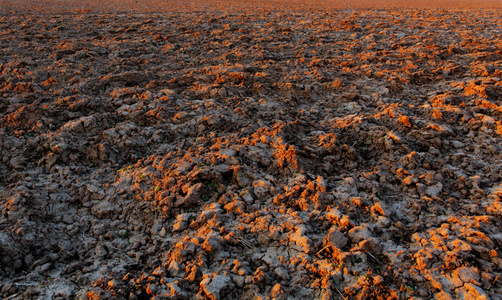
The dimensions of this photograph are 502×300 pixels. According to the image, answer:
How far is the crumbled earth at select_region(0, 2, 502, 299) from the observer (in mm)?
2838

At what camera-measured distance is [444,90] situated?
231 inches

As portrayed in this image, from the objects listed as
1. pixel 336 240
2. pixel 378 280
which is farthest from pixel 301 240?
pixel 378 280

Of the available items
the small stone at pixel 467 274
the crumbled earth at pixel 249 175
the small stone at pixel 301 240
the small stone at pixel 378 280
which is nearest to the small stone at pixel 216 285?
the crumbled earth at pixel 249 175

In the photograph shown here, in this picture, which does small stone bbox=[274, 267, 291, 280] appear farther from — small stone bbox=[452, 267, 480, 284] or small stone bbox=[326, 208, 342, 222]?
small stone bbox=[452, 267, 480, 284]

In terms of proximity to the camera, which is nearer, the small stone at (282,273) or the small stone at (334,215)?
the small stone at (282,273)

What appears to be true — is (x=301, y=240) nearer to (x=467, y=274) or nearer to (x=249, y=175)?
(x=249, y=175)

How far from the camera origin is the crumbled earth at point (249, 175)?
2.84 meters

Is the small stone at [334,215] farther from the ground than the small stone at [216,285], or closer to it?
farther from the ground

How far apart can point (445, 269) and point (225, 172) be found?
253 cm

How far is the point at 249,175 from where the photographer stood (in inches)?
154

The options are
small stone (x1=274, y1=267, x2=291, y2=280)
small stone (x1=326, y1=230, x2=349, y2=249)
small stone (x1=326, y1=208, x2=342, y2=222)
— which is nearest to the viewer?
small stone (x1=274, y1=267, x2=291, y2=280)

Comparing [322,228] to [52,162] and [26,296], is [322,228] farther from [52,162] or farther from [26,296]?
[52,162]

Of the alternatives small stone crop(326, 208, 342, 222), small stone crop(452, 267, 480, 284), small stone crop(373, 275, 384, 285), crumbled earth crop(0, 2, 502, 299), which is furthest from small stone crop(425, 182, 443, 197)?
small stone crop(373, 275, 384, 285)

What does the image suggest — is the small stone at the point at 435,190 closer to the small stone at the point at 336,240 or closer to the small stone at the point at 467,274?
the small stone at the point at 467,274
